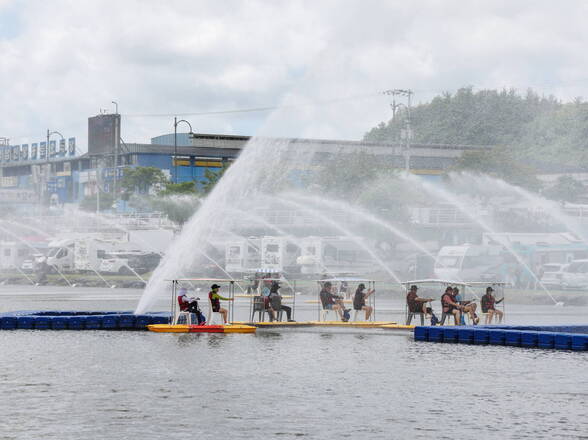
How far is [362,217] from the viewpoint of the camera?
96812 millimetres

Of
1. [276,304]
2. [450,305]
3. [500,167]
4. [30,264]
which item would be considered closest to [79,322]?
[276,304]

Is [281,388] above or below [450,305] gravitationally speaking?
below

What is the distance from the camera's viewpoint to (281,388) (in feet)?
86.6

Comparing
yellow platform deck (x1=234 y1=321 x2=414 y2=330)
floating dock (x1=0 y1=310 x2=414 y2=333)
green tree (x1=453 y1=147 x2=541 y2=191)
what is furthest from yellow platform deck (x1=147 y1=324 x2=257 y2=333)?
green tree (x1=453 y1=147 x2=541 y2=191)

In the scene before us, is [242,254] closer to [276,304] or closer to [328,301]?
[328,301]

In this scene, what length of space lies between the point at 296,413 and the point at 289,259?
2808 inches

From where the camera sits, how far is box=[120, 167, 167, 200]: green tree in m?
137

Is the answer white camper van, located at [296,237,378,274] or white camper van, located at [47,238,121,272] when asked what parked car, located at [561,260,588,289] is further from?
white camper van, located at [47,238,121,272]

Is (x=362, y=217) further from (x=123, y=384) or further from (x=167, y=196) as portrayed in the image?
(x=123, y=384)

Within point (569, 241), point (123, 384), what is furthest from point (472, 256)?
point (123, 384)

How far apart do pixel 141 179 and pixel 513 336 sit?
10363cm

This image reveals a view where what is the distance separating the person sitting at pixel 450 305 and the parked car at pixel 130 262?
62.0 meters

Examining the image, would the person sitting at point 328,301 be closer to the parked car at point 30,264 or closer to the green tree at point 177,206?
the green tree at point 177,206

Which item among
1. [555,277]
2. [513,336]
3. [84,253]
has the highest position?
[84,253]
